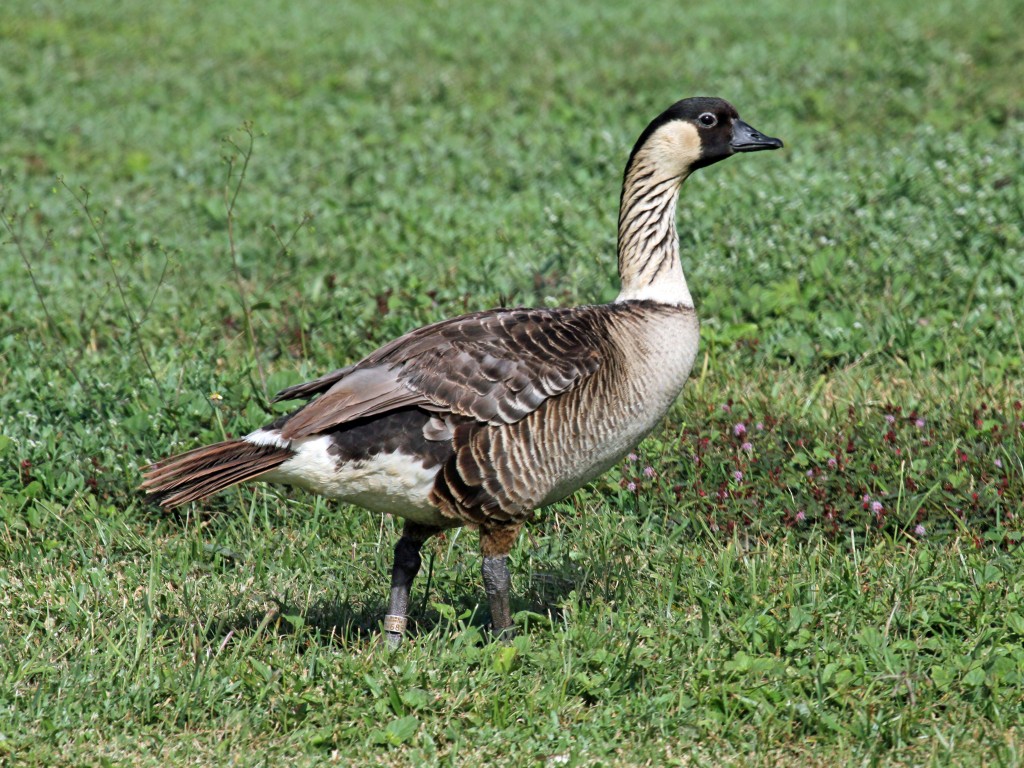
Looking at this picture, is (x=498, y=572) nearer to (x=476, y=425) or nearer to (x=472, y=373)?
(x=476, y=425)

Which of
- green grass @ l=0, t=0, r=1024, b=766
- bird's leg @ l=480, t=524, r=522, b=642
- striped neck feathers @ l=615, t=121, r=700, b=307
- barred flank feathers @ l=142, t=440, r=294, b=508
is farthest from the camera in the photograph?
striped neck feathers @ l=615, t=121, r=700, b=307

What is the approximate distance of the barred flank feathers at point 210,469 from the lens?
442 cm

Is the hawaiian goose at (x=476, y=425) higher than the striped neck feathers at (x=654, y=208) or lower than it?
lower

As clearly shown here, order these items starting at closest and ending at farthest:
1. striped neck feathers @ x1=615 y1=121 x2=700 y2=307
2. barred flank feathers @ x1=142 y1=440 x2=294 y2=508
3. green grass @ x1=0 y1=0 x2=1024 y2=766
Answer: green grass @ x1=0 y1=0 x2=1024 y2=766 → barred flank feathers @ x1=142 y1=440 x2=294 y2=508 → striped neck feathers @ x1=615 y1=121 x2=700 y2=307

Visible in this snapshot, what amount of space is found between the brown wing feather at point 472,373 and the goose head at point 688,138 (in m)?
0.79

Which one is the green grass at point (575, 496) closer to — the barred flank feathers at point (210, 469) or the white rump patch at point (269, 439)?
the barred flank feathers at point (210, 469)

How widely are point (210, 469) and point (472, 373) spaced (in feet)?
3.11

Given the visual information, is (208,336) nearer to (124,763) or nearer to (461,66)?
(124,763)

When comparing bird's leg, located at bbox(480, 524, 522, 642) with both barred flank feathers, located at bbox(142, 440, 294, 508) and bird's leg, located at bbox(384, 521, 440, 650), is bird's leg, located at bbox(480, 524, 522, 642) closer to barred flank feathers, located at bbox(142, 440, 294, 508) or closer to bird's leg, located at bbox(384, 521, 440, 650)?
bird's leg, located at bbox(384, 521, 440, 650)

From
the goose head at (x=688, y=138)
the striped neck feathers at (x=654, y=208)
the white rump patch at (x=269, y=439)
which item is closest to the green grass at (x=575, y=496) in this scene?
the white rump patch at (x=269, y=439)

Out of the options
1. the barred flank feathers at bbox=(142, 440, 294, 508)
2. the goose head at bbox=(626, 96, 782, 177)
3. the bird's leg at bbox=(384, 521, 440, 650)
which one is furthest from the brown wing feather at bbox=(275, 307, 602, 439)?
the goose head at bbox=(626, 96, 782, 177)

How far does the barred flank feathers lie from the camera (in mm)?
4422

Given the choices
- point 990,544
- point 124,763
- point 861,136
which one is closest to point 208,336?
point 124,763

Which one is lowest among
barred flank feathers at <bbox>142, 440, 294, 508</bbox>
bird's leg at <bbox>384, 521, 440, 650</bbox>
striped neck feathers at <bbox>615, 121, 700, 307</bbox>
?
bird's leg at <bbox>384, 521, 440, 650</bbox>
